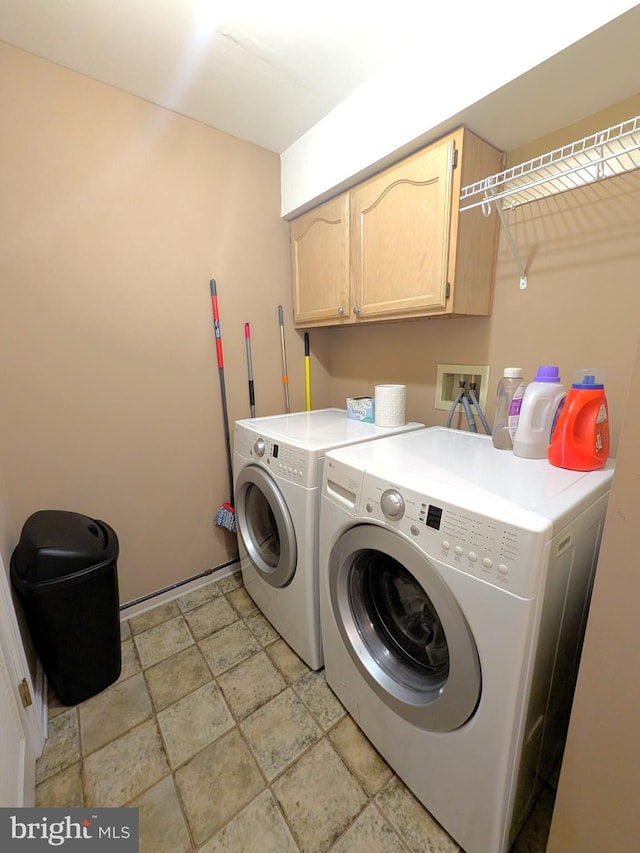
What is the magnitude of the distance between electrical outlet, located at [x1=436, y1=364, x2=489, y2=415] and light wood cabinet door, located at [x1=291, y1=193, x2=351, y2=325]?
0.54 metres

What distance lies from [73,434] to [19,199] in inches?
35.1

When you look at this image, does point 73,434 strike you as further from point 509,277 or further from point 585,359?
point 585,359

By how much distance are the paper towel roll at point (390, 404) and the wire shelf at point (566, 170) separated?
70cm

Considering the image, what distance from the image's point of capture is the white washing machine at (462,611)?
2.34ft

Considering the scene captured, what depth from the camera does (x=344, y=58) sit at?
1.26 m

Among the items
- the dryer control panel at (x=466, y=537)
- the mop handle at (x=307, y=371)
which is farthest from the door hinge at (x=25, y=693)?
the mop handle at (x=307, y=371)

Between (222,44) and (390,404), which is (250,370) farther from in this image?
(222,44)

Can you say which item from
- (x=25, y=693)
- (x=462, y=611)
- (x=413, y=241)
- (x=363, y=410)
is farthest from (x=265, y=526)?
(x=413, y=241)

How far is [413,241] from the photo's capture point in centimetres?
135

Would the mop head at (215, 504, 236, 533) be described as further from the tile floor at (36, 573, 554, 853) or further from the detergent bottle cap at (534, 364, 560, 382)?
the detergent bottle cap at (534, 364, 560, 382)

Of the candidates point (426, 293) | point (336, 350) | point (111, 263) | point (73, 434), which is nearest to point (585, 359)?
point (426, 293)

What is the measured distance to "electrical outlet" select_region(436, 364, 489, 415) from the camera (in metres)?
1.53
